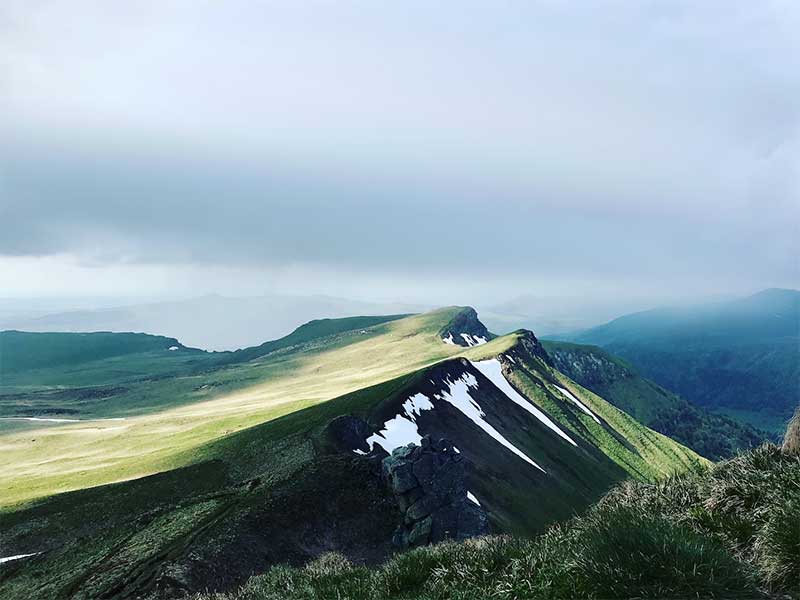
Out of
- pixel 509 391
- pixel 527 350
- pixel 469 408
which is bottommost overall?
pixel 509 391

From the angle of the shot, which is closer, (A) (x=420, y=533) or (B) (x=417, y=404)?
(A) (x=420, y=533)

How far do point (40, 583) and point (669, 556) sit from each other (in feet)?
126

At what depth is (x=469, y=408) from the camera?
268 ft

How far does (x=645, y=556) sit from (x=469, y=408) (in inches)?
2958

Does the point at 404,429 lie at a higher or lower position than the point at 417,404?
lower

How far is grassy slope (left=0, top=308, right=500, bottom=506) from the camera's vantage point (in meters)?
68.9

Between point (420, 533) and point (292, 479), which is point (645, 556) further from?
point (292, 479)

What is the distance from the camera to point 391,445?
189ft

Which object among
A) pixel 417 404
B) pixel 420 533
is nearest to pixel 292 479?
pixel 420 533

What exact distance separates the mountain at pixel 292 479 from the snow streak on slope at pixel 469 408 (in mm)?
430

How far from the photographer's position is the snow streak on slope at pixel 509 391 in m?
104

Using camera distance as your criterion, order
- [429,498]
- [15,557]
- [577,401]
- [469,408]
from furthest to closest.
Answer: [577,401] → [469,408] → [429,498] → [15,557]

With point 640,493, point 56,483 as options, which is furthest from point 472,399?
point 640,493

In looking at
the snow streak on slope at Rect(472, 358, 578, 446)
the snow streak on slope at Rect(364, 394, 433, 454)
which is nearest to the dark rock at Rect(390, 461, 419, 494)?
the snow streak on slope at Rect(364, 394, 433, 454)
